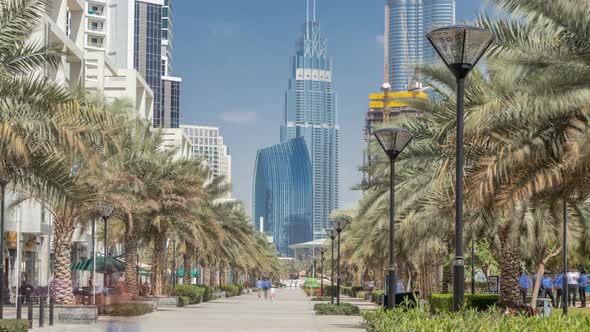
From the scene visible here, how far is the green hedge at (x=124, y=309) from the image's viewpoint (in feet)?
125

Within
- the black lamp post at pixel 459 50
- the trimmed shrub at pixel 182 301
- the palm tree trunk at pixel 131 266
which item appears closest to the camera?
the black lamp post at pixel 459 50

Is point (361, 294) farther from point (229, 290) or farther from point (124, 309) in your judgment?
point (124, 309)

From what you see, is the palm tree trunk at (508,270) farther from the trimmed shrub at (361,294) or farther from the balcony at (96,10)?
the balcony at (96,10)

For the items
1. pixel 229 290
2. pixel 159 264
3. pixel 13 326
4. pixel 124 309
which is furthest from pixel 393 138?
pixel 229 290

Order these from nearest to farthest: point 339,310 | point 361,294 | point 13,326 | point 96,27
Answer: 1. point 13,326
2. point 339,310
3. point 361,294
4. point 96,27

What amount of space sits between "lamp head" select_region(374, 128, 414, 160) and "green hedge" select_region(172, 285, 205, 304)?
33251 millimetres

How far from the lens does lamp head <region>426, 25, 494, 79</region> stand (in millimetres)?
14992

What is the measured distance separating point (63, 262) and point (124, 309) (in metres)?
3.39

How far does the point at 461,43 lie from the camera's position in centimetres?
1504

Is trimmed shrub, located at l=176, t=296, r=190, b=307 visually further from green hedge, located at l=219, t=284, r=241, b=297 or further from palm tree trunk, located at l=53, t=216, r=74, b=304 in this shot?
green hedge, located at l=219, t=284, r=241, b=297

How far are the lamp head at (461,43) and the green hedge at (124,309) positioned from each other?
2523 centimetres

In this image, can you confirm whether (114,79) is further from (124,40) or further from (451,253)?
(124,40)

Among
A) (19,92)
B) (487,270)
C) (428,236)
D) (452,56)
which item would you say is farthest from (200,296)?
(452,56)

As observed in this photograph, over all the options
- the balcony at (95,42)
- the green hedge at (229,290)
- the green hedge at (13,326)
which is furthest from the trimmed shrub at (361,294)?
the balcony at (95,42)
